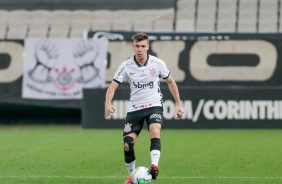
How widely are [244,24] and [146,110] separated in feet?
71.5

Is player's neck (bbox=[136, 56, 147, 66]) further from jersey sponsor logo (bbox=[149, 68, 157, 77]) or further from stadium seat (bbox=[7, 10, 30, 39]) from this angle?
stadium seat (bbox=[7, 10, 30, 39])

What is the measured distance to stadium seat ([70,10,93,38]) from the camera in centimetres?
3334

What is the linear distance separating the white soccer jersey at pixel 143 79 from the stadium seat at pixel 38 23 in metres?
21.7

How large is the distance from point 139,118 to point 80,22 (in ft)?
73.1

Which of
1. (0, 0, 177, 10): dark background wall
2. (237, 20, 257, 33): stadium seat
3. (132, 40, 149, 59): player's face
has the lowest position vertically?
(132, 40, 149, 59): player's face

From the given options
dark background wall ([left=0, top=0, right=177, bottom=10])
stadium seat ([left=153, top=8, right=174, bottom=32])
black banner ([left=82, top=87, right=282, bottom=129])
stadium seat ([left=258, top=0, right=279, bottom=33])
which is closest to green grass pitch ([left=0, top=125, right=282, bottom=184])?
black banner ([left=82, top=87, right=282, bottom=129])

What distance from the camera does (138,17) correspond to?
110 ft

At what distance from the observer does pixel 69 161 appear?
1549 cm

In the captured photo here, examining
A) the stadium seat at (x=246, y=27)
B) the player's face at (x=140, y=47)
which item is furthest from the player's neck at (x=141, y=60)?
the stadium seat at (x=246, y=27)

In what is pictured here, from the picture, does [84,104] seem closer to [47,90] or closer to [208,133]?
[47,90]

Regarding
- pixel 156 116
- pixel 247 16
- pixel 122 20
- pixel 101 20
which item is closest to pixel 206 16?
pixel 247 16

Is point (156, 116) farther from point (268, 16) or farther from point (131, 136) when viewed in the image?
point (268, 16)

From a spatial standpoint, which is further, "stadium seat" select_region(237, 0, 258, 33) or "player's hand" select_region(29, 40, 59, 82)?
"stadium seat" select_region(237, 0, 258, 33)

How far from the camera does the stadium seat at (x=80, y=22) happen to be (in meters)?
33.3
